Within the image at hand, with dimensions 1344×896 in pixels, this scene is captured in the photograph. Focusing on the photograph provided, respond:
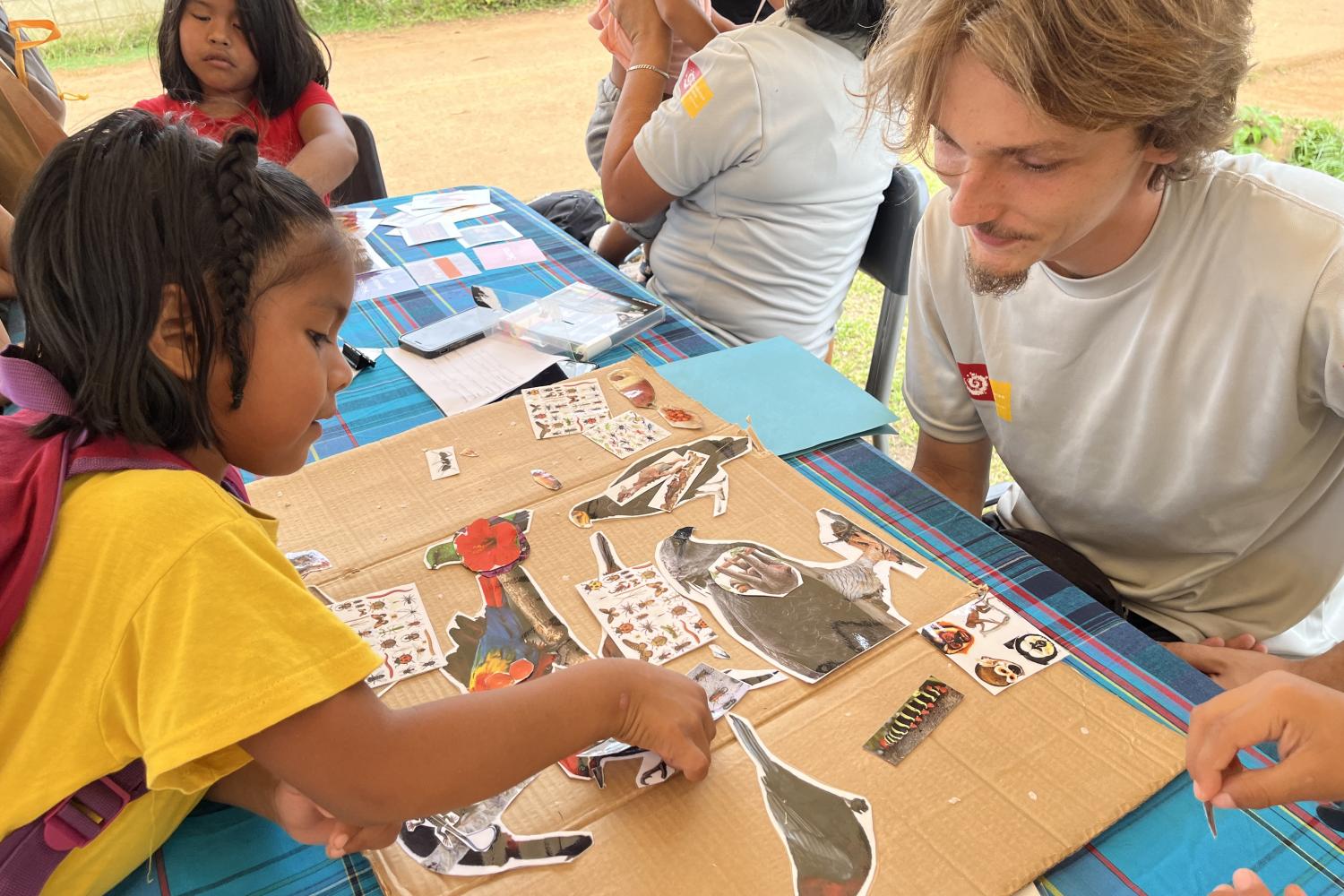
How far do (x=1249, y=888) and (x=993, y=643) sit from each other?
0.91 ft

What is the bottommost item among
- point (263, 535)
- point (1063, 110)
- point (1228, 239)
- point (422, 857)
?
point (422, 857)

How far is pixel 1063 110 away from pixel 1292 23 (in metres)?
4.17

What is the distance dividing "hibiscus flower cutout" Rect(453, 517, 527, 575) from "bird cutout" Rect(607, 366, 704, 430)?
0.29 metres

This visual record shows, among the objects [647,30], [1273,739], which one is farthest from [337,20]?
[1273,739]

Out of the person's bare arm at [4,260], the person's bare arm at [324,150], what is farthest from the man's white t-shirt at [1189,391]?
the person's bare arm at [4,260]

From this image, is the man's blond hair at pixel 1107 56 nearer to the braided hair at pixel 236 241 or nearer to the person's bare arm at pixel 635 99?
the braided hair at pixel 236 241

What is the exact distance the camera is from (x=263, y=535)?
64cm

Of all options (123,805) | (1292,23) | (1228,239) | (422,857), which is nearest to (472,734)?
(422,857)

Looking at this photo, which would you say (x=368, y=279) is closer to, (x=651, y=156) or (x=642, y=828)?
(x=651, y=156)

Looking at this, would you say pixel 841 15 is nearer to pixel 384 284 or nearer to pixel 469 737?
pixel 384 284

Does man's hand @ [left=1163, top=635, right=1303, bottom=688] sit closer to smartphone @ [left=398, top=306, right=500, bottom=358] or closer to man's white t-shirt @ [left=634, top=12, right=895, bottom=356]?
man's white t-shirt @ [left=634, top=12, right=895, bottom=356]

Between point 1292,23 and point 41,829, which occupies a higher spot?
point 1292,23

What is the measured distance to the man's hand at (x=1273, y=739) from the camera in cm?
67

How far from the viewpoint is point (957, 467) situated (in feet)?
4.57
